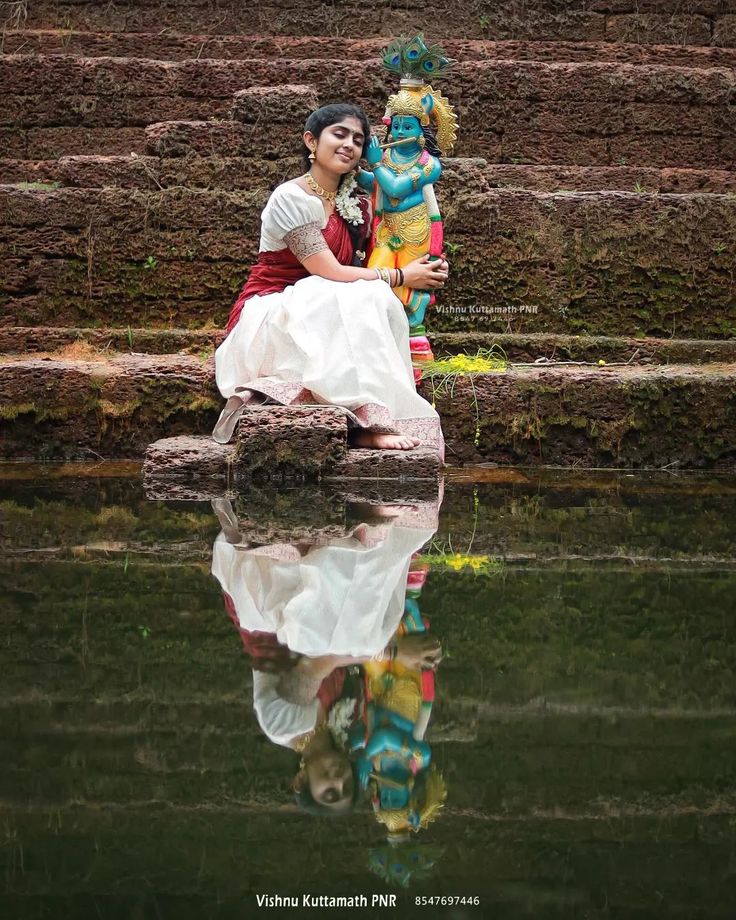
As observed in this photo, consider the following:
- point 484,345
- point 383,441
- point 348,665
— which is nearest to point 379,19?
point 484,345

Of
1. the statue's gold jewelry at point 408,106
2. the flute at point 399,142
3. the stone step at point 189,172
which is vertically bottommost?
the stone step at point 189,172

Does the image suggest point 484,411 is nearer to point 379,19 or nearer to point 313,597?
point 313,597

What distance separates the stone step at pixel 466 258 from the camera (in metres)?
6.27

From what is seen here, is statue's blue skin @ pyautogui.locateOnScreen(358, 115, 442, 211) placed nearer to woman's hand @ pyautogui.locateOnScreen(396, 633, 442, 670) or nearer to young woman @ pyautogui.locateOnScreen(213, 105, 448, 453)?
young woman @ pyautogui.locateOnScreen(213, 105, 448, 453)

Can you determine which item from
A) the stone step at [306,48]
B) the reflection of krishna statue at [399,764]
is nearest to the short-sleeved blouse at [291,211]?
the stone step at [306,48]

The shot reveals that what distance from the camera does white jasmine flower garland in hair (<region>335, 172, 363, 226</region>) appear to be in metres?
5.52

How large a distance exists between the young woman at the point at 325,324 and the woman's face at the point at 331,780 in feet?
10.7

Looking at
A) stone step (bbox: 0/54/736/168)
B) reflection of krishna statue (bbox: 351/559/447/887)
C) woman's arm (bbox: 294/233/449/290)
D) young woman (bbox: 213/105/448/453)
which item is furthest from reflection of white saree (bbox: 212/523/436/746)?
stone step (bbox: 0/54/736/168)

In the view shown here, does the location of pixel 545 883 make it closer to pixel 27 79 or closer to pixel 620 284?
pixel 620 284

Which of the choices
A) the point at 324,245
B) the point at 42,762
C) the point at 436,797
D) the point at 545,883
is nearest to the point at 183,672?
the point at 42,762

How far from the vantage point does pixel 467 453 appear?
5828 mm

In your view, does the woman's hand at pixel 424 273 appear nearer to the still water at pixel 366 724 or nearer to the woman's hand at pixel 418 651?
the still water at pixel 366 724

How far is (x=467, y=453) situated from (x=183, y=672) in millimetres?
3571

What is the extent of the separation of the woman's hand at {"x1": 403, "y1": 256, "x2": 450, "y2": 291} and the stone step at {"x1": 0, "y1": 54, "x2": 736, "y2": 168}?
1.72 m
